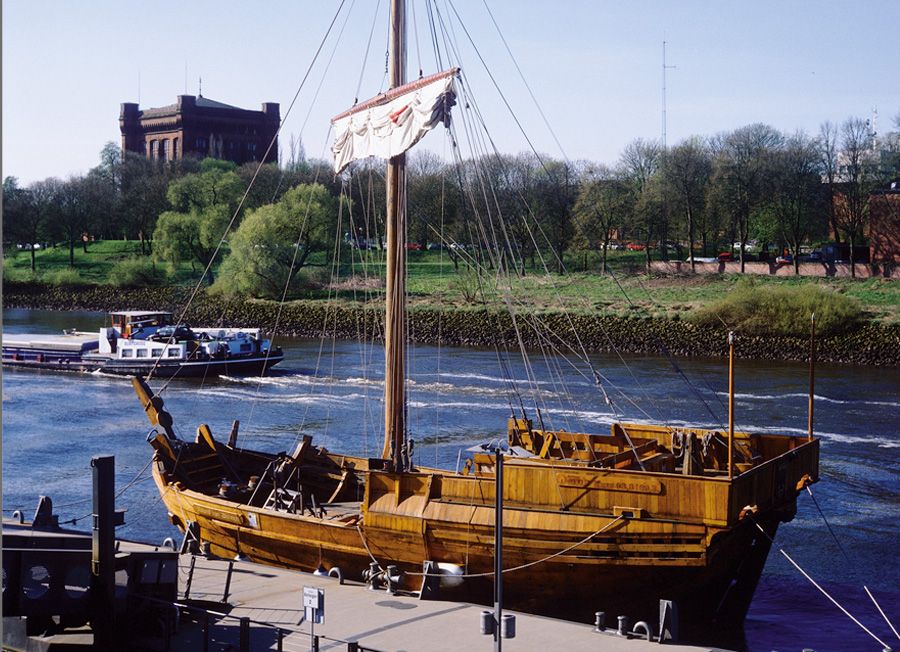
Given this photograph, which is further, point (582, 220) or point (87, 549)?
point (582, 220)

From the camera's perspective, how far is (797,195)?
82750mm

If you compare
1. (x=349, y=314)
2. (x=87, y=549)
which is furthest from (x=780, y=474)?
(x=349, y=314)

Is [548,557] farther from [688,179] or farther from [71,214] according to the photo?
[71,214]

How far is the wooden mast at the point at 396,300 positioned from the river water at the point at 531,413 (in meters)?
6.07

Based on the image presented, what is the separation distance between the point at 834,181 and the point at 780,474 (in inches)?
2844

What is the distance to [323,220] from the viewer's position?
80.2 m

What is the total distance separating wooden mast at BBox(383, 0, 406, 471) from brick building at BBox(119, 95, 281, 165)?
103638 mm

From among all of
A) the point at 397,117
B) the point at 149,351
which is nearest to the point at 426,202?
the point at 149,351

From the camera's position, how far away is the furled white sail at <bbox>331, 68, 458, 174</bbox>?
76.8 ft

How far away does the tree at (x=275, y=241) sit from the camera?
263 feet

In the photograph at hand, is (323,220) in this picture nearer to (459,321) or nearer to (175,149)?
(459,321)

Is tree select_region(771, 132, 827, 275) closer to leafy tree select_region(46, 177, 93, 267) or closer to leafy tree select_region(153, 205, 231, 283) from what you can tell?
leafy tree select_region(153, 205, 231, 283)

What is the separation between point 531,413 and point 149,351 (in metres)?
25.9

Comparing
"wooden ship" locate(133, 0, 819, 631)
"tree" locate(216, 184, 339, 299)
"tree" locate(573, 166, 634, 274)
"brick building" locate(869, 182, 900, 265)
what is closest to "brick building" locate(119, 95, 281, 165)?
"tree" locate(216, 184, 339, 299)
